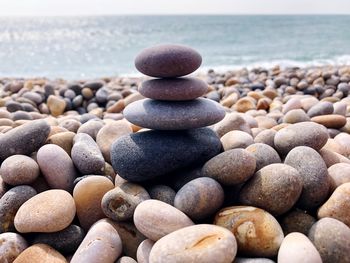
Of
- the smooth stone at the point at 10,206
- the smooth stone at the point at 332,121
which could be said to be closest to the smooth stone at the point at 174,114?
the smooth stone at the point at 10,206

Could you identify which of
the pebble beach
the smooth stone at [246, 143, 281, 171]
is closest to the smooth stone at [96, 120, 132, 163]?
the pebble beach

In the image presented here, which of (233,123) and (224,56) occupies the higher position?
(233,123)

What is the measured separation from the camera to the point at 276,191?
6.00 ft

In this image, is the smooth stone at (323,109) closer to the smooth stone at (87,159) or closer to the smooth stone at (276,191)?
the smooth stone at (276,191)

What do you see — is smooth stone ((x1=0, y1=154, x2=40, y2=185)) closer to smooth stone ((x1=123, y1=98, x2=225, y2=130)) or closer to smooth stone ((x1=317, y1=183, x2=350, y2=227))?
smooth stone ((x1=123, y1=98, x2=225, y2=130))

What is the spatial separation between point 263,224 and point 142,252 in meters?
0.57

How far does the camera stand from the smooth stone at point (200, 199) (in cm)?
181

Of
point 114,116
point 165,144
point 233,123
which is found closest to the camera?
point 165,144

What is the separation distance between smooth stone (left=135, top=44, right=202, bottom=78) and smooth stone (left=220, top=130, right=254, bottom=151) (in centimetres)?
51

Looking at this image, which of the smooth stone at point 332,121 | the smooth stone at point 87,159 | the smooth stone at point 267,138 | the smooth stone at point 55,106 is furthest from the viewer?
the smooth stone at point 55,106

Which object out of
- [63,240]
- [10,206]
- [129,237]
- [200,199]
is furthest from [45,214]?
[200,199]

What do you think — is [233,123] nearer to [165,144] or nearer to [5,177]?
[165,144]

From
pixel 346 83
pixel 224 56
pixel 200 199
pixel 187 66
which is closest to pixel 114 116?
pixel 187 66

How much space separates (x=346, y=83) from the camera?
6.34m
